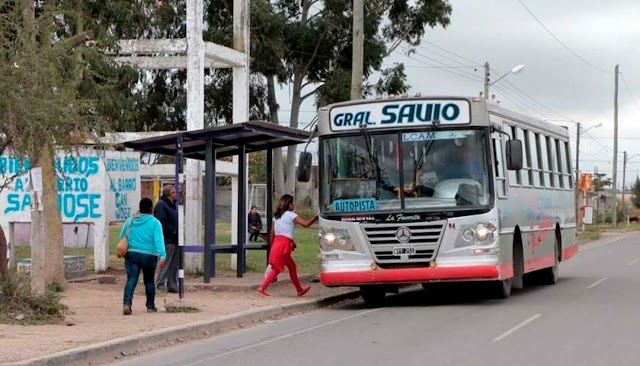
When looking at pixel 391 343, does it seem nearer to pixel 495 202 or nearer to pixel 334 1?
pixel 495 202

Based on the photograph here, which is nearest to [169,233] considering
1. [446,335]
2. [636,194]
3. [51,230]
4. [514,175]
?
[51,230]

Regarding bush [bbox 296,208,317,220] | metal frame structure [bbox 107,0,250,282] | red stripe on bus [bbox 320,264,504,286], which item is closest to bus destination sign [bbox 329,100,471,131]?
red stripe on bus [bbox 320,264,504,286]

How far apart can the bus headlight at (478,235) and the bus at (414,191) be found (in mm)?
16

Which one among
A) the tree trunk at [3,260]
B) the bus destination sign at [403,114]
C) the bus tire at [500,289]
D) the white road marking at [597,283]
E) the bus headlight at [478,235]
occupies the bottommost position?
the white road marking at [597,283]

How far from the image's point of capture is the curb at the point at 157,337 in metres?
10.4

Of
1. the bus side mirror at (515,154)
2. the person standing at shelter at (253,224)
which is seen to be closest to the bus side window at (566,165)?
the bus side mirror at (515,154)

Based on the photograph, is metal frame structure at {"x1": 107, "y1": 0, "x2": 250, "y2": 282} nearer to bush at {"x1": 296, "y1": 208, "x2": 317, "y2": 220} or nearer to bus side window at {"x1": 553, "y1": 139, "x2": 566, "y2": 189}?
bus side window at {"x1": 553, "y1": 139, "x2": 566, "y2": 189}

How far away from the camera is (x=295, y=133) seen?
725 inches

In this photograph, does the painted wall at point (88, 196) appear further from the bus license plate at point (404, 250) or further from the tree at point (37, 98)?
the bus license plate at point (404, 250)

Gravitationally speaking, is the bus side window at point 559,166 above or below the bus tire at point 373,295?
above

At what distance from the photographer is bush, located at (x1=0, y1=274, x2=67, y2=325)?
1330 centimetres

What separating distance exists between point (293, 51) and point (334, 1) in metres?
3.08

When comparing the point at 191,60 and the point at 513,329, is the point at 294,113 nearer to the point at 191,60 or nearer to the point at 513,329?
the point at 191,60

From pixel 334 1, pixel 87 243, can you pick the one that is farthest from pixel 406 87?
pixel 87 243
